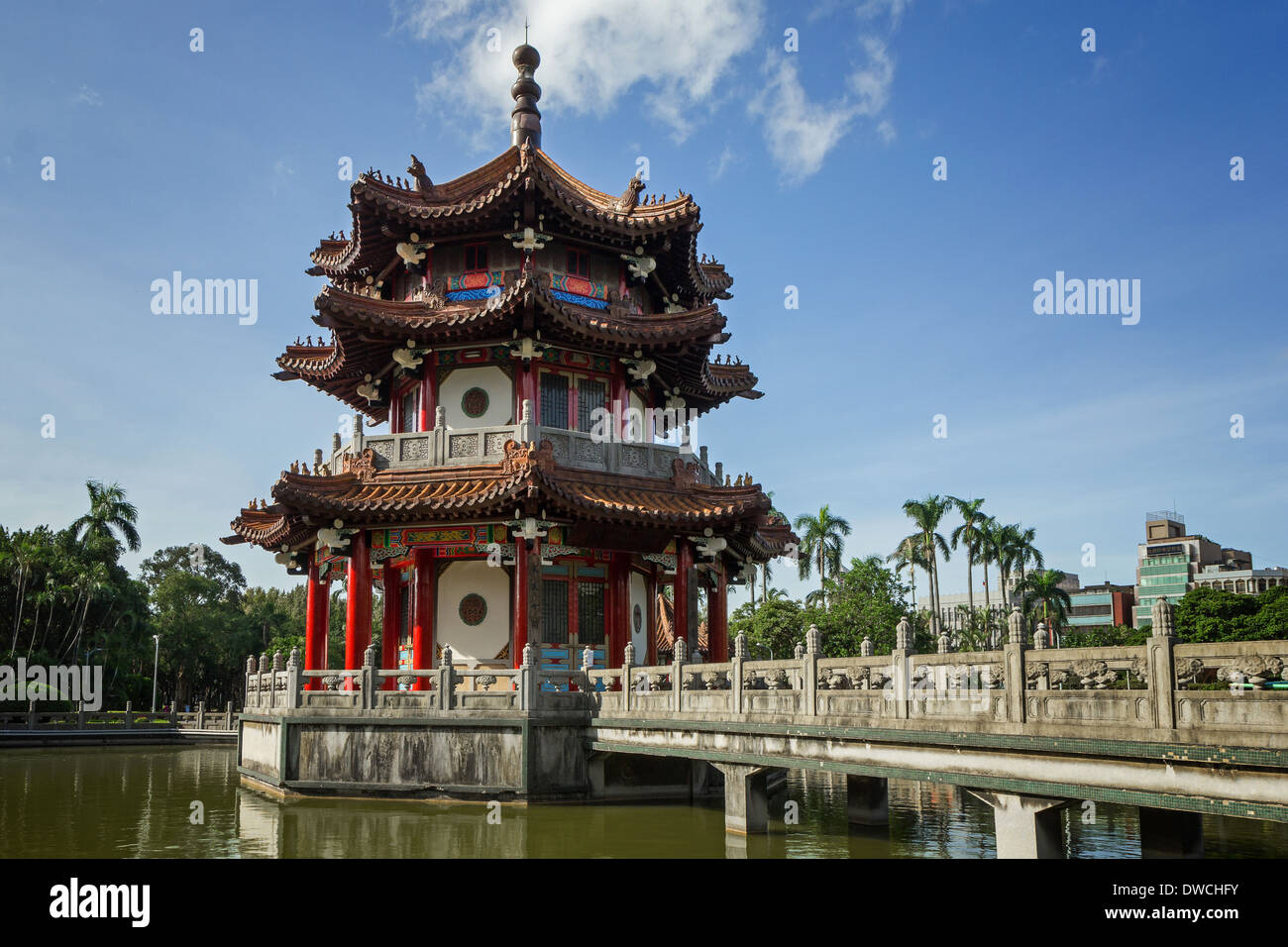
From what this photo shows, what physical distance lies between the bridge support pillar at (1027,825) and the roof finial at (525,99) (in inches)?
866

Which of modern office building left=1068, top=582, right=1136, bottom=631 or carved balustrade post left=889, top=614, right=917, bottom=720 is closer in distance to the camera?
carved balustrade post left=889, top=614, right=917, bottom=720

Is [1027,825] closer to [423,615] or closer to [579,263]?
[423,615]

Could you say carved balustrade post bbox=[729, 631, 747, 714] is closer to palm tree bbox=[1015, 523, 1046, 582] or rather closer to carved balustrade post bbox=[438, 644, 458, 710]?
carved balustrade post bbox=[438, 644, 458, 710]

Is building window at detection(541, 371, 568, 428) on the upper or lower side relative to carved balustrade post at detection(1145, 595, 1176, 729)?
upper

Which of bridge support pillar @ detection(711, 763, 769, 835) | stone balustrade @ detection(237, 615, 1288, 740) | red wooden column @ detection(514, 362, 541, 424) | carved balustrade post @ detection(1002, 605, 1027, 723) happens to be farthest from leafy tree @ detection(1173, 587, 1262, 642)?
carved balustrade post @ detection(1002, 605, 1027, 723)

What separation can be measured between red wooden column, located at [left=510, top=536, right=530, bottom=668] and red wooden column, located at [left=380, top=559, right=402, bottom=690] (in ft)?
11.6

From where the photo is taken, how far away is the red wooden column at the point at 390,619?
23.7 meters

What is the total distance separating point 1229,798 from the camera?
9461 mm

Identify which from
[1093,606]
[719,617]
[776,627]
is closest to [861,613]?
[776,627]

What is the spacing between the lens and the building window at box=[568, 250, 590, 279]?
2527cm

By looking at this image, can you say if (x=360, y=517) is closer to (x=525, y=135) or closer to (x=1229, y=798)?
(x=525, y=135)

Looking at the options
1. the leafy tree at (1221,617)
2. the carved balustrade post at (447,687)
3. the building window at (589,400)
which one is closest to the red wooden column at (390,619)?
the carved balustrade post at (447,687)

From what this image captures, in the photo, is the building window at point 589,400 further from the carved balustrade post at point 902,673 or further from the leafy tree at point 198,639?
the leafy tree at point 198,639

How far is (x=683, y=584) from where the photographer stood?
23312 mm
